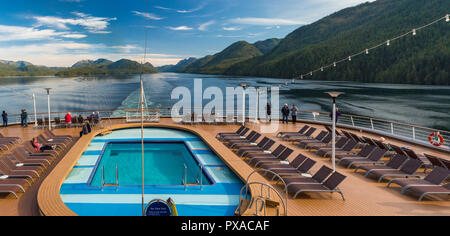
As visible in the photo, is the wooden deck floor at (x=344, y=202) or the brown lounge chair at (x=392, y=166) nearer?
the wooden deck floor at (x=344, y=202)

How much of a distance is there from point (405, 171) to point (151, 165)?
736cm

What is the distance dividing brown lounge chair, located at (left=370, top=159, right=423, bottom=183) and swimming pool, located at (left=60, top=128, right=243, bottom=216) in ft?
10.9

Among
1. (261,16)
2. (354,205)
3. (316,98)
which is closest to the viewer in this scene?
(354,205)

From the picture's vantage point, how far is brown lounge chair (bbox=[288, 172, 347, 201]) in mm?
6191

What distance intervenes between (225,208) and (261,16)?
95.3 meters

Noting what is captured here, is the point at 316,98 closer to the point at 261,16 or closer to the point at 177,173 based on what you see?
the point at 261,16

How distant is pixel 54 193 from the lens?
6.20 meters

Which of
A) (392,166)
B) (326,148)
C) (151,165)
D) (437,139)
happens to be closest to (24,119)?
(151,165)

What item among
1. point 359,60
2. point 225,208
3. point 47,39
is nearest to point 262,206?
point 225,208

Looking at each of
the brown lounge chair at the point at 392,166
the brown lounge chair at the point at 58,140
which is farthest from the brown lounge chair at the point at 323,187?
the brown lounge chair at the point at 58,140

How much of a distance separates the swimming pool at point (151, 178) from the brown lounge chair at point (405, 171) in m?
3.34

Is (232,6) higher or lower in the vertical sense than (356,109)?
higher

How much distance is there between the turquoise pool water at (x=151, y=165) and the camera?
28.0 feet

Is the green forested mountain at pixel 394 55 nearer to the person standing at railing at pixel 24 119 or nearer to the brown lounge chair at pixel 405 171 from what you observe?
the brown lounge chair at pixel 405 171
